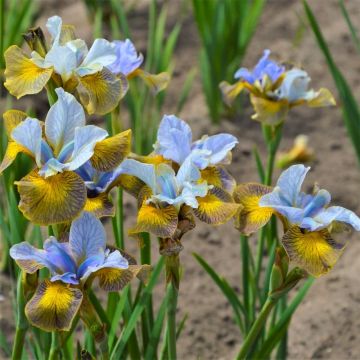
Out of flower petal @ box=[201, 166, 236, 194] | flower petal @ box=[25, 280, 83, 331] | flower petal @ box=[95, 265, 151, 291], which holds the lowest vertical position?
flower petal @ box=[25, 280, 83, 331]

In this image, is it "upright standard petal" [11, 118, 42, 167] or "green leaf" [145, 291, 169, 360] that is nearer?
"upright standard petal" [11, 118, 42, 167]

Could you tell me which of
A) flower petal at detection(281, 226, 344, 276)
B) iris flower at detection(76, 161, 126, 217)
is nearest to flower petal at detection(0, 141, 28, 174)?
iris flower at detection(76, 161, 126, 217)

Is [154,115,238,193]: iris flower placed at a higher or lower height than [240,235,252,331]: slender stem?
higher

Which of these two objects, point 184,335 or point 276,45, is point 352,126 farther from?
point 276,45

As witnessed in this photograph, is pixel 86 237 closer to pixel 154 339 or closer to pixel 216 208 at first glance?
pixel 216 208

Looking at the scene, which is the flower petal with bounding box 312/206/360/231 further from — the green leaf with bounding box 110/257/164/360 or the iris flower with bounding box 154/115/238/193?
the green leaf with bounding box 110/257/164/360

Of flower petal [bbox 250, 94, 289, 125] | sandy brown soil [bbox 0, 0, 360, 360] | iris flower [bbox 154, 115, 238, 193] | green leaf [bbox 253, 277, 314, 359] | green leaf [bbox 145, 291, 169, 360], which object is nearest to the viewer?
iris flower [bbox 154, 115, 238, 193]
